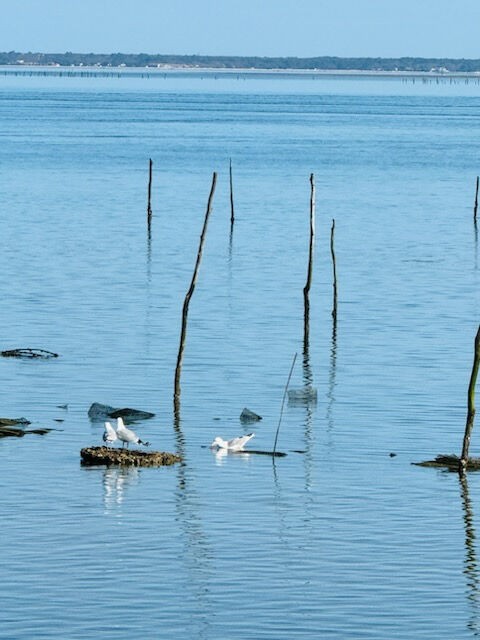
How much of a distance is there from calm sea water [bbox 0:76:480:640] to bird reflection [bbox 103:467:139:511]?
0.19ft

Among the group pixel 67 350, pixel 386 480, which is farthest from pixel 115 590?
pixel 67 350

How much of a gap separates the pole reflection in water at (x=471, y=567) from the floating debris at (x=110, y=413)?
270 inches

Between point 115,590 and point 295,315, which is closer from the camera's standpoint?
point 115,590

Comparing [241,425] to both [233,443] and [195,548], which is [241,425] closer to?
[233,443]

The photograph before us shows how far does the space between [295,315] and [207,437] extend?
15.2 m

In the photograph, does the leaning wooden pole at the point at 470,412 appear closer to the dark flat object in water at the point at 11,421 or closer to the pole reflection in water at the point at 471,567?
the pole reflection in water at the point at 471,567

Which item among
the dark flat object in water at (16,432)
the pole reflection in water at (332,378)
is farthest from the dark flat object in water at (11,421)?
the pole reflection in water at (332,378)

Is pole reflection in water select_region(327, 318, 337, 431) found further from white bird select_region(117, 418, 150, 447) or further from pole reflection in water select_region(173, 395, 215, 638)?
white bird select_region(117, 418, 150, 447)

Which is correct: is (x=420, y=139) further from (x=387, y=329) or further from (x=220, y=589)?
(x=220, y=589)

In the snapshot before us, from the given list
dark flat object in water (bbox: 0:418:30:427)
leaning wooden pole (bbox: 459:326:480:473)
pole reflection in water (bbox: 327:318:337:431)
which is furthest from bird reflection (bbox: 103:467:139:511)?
pole reflection in water (bbox: 327:318:337:431)

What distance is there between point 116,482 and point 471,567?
6.04 meters

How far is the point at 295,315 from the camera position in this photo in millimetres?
42031

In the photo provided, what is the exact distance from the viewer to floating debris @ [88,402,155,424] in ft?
92.5

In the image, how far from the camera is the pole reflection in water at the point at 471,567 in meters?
17.6
